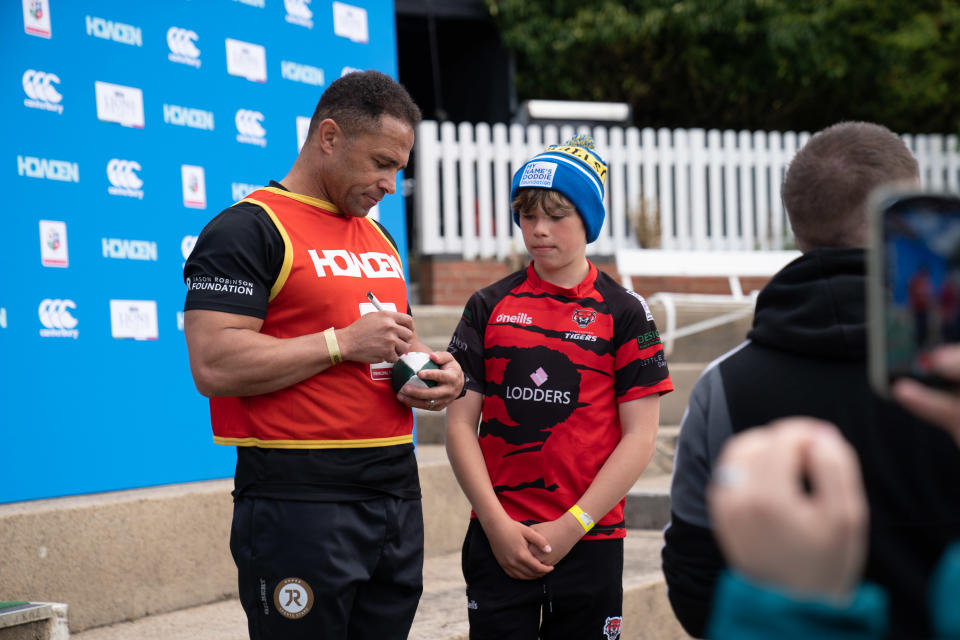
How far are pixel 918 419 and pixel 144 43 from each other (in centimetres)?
372

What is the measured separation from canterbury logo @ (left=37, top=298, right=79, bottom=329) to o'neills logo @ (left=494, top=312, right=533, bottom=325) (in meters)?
1.97

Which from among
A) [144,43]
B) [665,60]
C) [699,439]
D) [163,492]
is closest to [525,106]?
[665,60]

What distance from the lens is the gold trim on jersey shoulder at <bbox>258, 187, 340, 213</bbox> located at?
236cm

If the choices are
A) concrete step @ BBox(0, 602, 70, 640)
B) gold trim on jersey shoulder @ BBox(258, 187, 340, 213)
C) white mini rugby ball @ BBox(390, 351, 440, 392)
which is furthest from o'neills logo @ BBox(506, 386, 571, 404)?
concrete step @ BBox(0, 602, 70, 640)

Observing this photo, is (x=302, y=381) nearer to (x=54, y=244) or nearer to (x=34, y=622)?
(x=34, y=622)

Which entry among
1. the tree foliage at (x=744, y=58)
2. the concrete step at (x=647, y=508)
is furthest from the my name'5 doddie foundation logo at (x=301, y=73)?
the tree foliage at (x=744, y=58)

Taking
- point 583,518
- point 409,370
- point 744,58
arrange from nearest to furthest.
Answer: point 409,370
point 583,518
point 744,58

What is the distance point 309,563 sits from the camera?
2.19m

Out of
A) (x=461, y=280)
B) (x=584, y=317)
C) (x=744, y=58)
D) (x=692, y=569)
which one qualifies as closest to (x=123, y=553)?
(x=584, y=317)

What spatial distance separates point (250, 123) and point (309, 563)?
2.97 metres

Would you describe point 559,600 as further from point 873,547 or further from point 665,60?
A: point 665,60

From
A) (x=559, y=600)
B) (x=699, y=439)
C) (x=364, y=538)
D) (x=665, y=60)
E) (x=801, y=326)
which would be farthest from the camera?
(x=665, y=60)

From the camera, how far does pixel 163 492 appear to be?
12.4ft

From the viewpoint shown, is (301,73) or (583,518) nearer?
(583,518)
